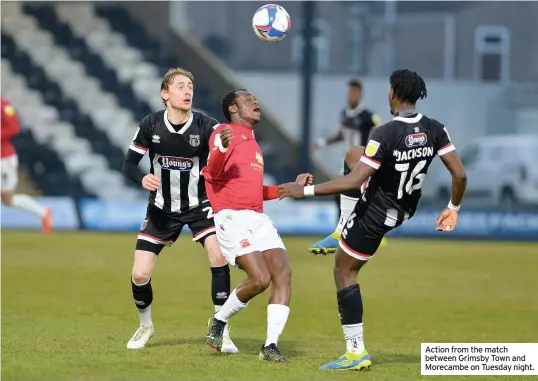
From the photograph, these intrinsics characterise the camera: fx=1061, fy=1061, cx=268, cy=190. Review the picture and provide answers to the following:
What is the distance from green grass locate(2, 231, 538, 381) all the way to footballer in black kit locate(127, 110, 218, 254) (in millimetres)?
1018

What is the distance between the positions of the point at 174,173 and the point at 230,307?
1.37m

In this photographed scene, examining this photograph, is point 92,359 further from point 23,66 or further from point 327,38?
point 23,66

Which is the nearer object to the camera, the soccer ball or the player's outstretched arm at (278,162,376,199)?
the player's outstretched arm at (278,162,376,199)

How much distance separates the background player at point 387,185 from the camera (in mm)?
7793

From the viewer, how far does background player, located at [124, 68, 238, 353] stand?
30.1 feet

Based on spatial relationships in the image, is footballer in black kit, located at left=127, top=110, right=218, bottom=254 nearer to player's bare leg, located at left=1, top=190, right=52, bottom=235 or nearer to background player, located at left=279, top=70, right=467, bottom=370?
background player, located at left=279, top=70, right=467, bottom=370

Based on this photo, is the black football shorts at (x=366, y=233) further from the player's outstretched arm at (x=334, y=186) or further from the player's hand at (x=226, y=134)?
the player's hand at (x=226, y=134)

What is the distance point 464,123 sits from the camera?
26.7 m

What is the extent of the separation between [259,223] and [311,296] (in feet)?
18.4

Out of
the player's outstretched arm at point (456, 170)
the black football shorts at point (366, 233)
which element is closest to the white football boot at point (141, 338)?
the black football shorts at point (366, 233)

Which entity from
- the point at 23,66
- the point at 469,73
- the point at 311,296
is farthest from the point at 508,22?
the point at 311,296

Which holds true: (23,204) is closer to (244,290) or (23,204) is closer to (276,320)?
(244,290)

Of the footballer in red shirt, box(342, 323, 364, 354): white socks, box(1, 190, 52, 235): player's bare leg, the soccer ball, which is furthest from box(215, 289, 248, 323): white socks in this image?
box(1, 190, 52, 235): player's bare leg

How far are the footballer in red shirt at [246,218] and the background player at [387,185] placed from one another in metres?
0.50
